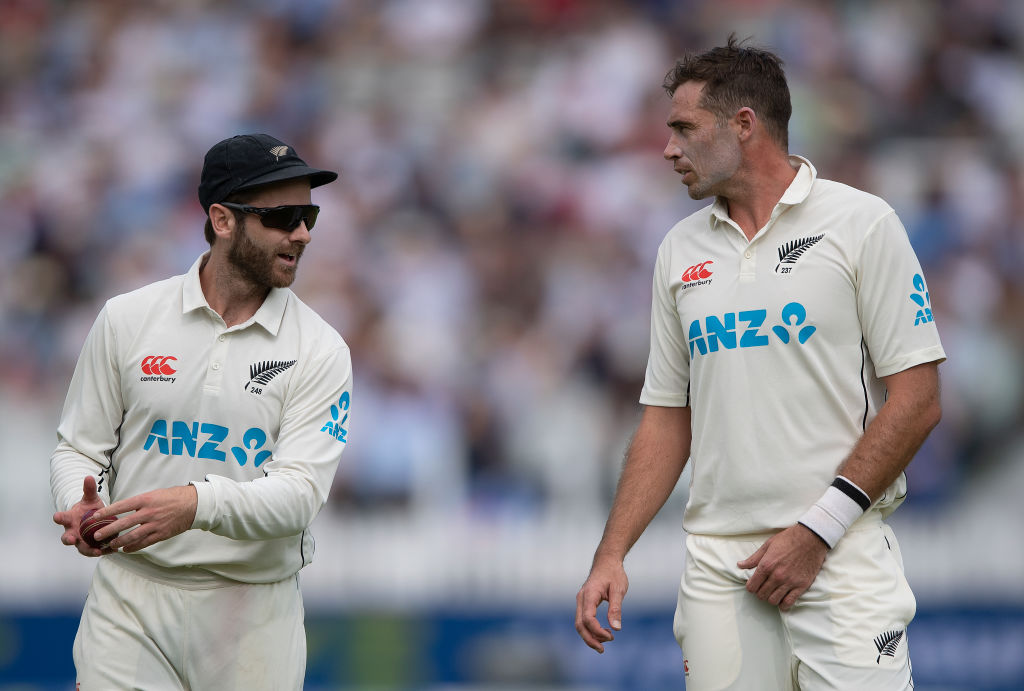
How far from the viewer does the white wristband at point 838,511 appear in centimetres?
379

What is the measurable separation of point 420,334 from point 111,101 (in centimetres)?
440

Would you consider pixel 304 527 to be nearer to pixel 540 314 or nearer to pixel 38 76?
pixel 540 314

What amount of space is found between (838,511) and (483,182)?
7.00 meters

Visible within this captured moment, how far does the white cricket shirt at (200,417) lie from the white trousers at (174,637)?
0.06 meters

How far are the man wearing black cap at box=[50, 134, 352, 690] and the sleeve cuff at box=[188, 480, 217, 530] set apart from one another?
169mm

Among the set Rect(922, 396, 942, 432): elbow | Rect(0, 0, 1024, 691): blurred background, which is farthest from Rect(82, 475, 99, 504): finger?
Rect(0, 0, 1024, 691): blurred background

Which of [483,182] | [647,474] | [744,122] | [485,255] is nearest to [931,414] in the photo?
[647,474]

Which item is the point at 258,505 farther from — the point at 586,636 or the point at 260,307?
the point at 586,636

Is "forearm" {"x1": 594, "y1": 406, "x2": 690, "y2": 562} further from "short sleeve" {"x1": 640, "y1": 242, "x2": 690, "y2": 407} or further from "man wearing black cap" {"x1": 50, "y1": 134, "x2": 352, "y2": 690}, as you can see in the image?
"man wearing black cap" {"x1": 50, "y1": 134, "x2": 352, "y2": 690}

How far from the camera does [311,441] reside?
413 cm

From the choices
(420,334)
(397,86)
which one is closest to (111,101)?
(397,86)

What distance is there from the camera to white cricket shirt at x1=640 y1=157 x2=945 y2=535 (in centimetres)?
388

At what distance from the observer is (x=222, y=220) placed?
4.27m

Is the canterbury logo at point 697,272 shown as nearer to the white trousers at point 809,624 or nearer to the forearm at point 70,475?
the white trousers at point 809,624
